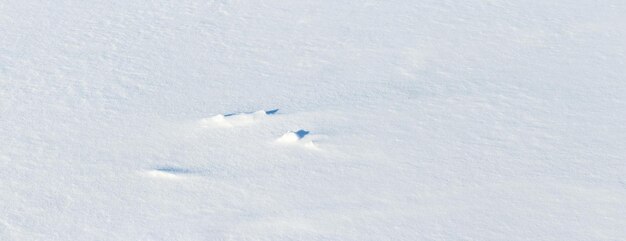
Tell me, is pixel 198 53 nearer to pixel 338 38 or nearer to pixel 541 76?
pixel 338 38

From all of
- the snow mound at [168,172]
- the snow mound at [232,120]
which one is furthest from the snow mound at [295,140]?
Result: the snow mound at [168,172]

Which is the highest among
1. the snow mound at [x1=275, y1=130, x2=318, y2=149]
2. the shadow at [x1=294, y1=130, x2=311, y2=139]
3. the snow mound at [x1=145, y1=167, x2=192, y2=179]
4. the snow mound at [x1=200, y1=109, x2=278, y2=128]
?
the shadow at [x1=294, y1=130, x2=311, y2=139]

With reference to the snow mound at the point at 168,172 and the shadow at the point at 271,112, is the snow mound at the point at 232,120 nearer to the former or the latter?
the shadow at the point at 271,112

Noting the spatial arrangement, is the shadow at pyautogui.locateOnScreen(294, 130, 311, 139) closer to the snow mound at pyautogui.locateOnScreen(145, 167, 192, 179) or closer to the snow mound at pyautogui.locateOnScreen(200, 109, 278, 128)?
the snow mound at pyautogui.locateOnScreen(200, 109, 278, 128)

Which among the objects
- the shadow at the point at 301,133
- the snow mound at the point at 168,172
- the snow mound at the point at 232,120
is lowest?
the snow mound at the point at 168,172

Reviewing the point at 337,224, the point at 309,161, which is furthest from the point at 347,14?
the point at 337,224

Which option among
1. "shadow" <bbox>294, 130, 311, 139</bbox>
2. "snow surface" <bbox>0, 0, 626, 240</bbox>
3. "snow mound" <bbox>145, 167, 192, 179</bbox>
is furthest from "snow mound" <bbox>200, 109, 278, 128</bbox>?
"snow mound" <bbox>145, 167, 192, 179</bbox>

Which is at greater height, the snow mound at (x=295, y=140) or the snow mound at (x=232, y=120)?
the snow mound at (x=295, y=140)
